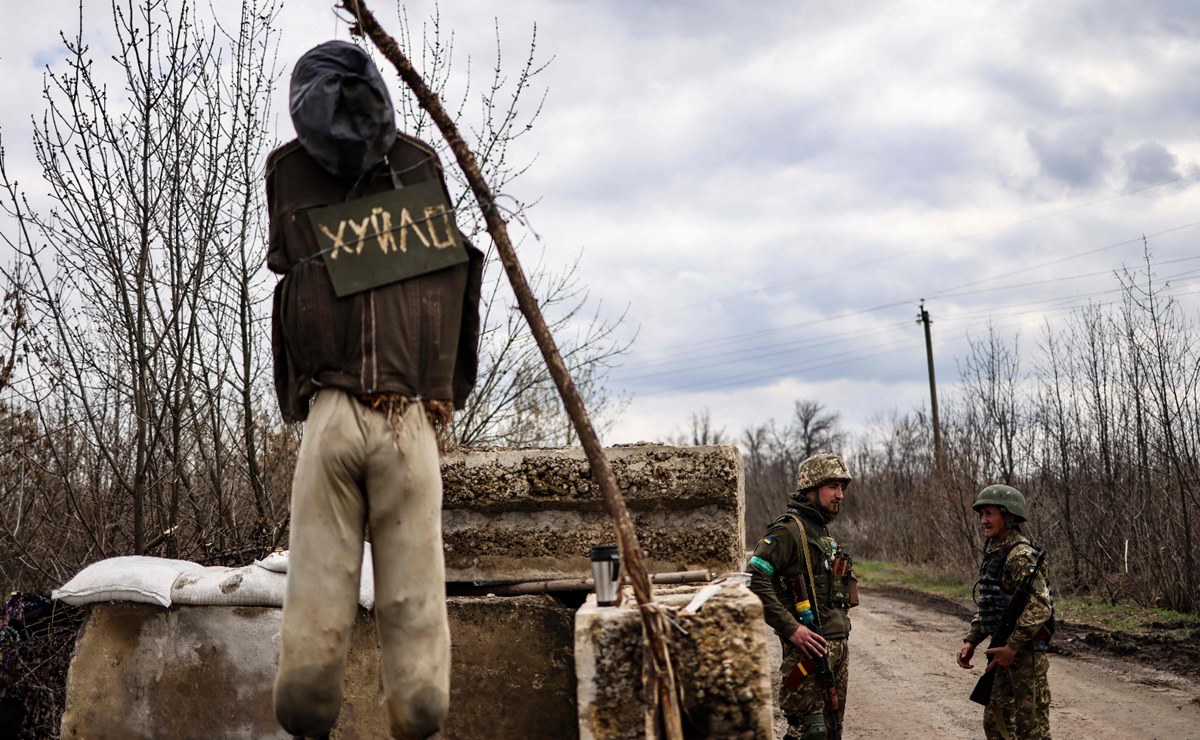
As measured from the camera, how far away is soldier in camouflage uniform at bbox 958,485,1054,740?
6227 millimetres

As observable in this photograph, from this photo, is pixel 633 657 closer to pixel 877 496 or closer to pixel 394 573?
pixel 394 573

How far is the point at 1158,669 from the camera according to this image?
11352 mm

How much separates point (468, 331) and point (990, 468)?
1846 cm

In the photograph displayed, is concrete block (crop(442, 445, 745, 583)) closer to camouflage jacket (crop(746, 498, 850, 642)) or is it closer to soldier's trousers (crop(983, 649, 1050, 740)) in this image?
camouflage jacket (crop(746, 498, 850, 642))

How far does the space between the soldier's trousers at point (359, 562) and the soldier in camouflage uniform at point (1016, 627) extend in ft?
14.8

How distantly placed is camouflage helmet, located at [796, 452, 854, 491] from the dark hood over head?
4348 mm

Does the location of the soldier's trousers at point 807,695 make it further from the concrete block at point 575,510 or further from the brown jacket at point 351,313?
the brown jacket at point 351,313

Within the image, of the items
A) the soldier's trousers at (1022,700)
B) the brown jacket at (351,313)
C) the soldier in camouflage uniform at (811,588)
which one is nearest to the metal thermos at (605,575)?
the brown jacket at (351,313)

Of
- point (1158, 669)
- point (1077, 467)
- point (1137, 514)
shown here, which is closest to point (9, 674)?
point (1158, 669)

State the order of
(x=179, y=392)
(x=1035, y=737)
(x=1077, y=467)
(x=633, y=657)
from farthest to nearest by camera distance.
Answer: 1. (x=1077, y=467)
2. (x=179, y=392)
3. (x=1035, y=737)
4. (x=633, y=657)

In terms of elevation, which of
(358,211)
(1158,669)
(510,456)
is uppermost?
(358,211)

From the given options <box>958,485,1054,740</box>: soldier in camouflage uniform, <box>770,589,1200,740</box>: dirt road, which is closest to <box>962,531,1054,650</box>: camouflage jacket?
<box>958,485,1054,740</box>: soldier in camouflage uniform

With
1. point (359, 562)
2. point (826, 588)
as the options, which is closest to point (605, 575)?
point (359, 562)

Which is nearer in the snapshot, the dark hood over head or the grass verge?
the dark hood over head
